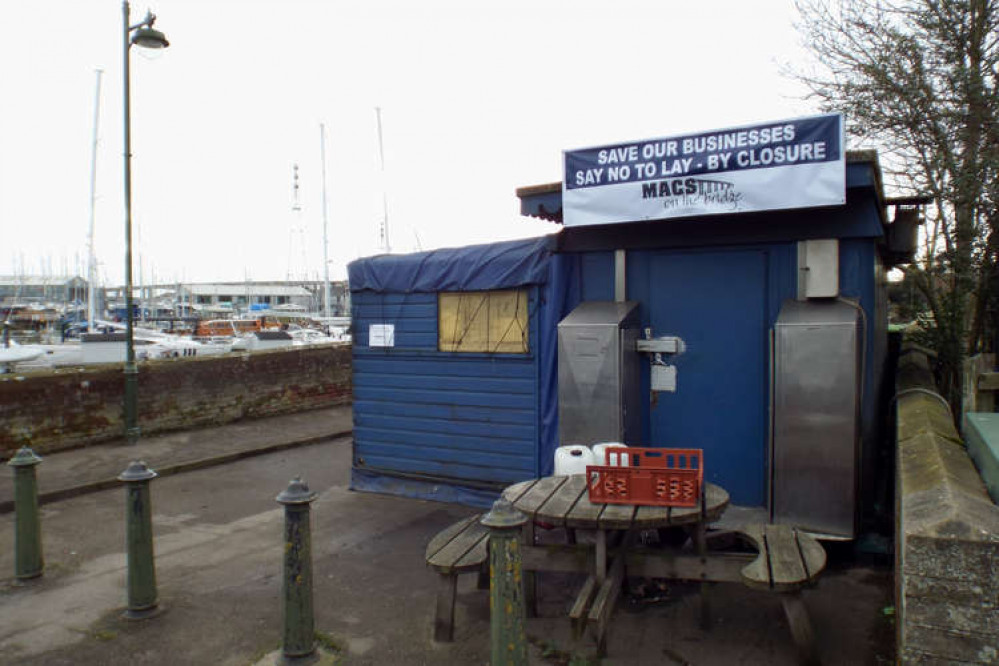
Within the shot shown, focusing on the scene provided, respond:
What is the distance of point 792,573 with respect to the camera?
3.77 meters

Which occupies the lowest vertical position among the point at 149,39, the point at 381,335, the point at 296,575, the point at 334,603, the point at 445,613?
the point at 334,603

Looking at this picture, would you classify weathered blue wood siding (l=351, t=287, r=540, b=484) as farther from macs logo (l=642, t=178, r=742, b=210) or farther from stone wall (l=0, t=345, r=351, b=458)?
stone wall (l=0, t=345, r=351, b=458)

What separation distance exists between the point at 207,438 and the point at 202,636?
7386 millimetres

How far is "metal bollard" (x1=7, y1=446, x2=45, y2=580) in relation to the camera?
18.5 feet

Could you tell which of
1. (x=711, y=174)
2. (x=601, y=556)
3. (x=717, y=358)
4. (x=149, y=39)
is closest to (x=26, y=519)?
(x=601, y=556)

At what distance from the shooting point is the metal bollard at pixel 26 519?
18.5 feet

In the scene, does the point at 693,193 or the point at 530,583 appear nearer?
the point at 530,583

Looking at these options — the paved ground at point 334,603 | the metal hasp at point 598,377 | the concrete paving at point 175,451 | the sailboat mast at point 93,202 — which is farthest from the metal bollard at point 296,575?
the sailboat mast at point 93,202

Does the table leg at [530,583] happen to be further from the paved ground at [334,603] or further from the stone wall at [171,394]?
the stone wall at [171,394]

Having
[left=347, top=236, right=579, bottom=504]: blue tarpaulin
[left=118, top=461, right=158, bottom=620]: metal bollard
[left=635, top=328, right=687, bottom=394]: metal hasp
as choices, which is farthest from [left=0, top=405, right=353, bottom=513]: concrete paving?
[left=635, top=328, right=687, bottom=394]: metal hasp

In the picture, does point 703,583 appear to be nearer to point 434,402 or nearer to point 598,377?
point 598,377

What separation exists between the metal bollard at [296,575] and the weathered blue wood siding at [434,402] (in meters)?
3.32

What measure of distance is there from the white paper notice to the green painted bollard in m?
4.86

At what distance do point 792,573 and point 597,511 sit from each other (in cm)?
107
